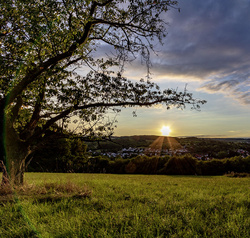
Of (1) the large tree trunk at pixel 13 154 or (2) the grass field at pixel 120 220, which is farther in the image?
(1) the large tree trunk at pixel 13 154

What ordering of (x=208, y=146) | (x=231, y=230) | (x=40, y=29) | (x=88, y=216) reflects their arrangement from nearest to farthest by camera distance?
(x=231, y=230) < (x=88, y=216) < (x=40, y=29) < (x=208, y=146)

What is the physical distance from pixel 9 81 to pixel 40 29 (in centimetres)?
238

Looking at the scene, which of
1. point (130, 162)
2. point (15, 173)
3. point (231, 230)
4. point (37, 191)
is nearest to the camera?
point (231, 230)

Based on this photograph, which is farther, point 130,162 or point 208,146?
point 208,146

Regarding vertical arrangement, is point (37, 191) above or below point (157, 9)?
below

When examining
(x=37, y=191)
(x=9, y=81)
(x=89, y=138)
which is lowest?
(x=37, y=191)

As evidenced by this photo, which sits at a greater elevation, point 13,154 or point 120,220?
point 13,154

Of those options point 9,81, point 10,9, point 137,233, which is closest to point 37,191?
point 9,81

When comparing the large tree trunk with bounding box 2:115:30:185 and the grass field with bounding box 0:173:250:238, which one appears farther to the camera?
the large tree trunk with bounding box 2:115:30:185

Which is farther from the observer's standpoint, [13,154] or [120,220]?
[13,154]

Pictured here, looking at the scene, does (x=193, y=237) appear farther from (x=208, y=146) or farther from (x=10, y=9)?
(x=208, y=146)

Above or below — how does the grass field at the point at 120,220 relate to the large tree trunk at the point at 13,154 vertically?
below

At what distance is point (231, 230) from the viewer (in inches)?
145

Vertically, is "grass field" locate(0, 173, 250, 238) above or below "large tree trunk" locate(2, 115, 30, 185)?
below
